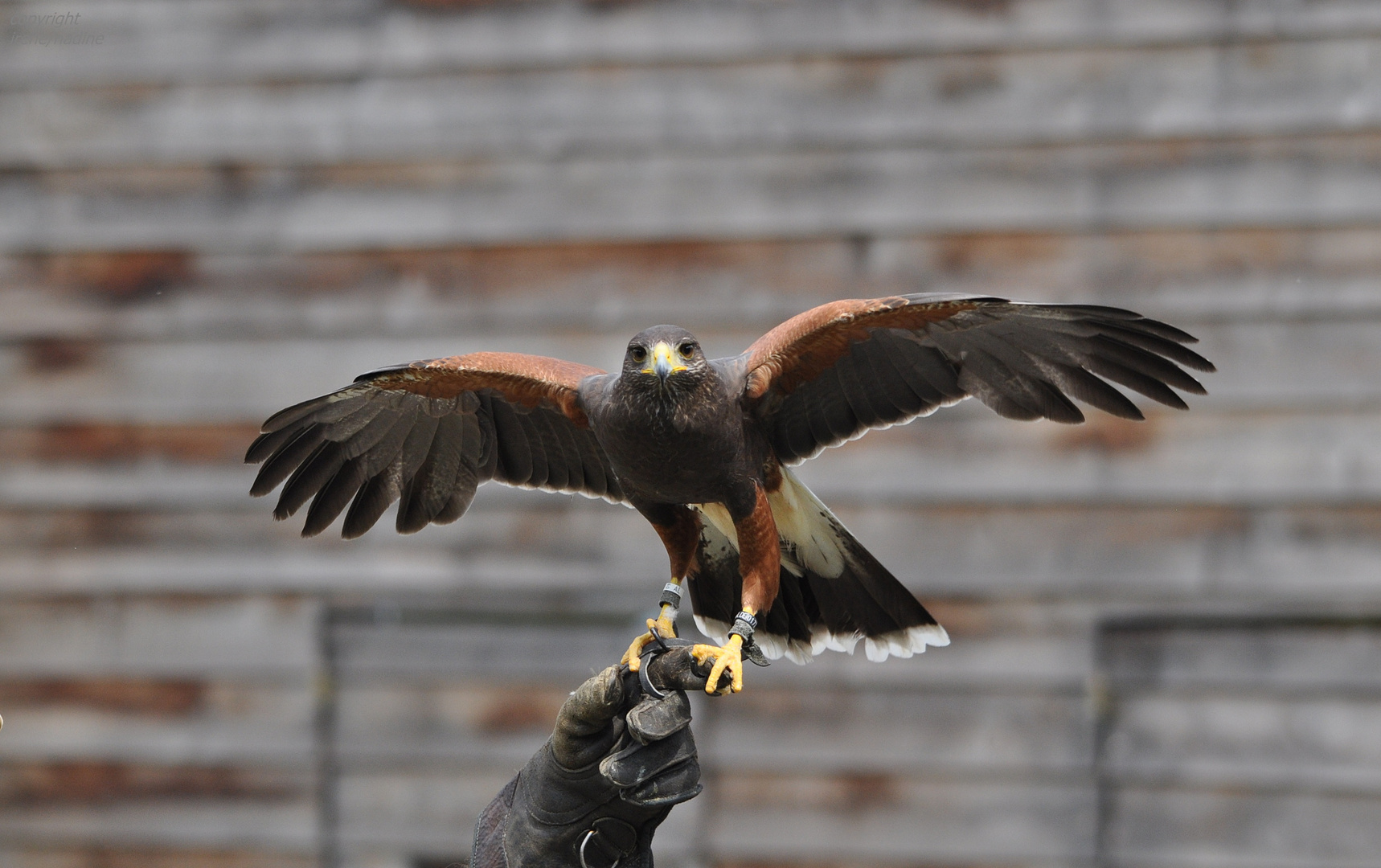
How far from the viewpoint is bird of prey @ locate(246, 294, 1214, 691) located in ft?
7.82

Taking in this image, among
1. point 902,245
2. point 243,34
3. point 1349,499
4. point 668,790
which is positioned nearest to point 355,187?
point 243,34

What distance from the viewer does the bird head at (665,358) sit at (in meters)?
2.29

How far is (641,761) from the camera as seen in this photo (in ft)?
7.57

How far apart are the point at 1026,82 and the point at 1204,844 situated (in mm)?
2240

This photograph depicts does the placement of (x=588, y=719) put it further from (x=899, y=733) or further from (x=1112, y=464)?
(x=1112, y=464)

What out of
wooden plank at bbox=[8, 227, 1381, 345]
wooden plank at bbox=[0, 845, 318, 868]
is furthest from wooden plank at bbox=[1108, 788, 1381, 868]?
wooden plank at bbox=[0, 845, 318, 868]

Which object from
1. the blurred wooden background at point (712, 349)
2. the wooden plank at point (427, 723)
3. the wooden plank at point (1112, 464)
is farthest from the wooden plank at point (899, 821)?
the wooden plank at point (1112, 464)

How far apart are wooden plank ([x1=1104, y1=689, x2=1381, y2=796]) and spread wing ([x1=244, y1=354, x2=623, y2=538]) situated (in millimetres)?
1773

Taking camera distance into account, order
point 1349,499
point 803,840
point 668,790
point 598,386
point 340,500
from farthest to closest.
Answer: point 803,840 → point 1349,499 → point 340,500 → point 598,386 → point 668,790

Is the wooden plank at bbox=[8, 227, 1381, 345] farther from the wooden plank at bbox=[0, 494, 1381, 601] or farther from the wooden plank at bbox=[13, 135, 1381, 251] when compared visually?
the wooden plank at bbox=[0, 494, 1381, 601]

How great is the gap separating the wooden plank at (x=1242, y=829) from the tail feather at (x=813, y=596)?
123 cm

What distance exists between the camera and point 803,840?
373cm

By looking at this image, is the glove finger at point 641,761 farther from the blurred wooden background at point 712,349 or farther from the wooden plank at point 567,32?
the wooden plank at point 567,32

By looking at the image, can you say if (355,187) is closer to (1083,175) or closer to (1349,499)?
(1083,175)
